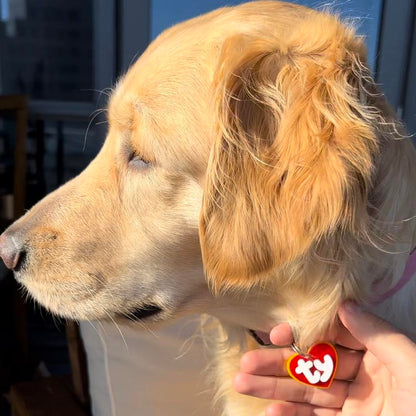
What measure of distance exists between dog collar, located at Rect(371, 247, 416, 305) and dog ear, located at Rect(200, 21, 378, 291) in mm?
145

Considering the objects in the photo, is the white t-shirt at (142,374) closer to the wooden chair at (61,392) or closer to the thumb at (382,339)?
the wooden chair at (61,392)

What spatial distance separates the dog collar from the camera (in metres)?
0.86

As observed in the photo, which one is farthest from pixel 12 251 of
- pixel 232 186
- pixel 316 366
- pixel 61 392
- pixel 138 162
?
pixel 61 392

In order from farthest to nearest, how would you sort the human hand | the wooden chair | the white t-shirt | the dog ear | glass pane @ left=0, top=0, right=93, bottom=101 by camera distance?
glass pane @ left=0, top=0, right=93, bottom=101 → the wooden chair → the white t-shirt → the human hand → the dog ear

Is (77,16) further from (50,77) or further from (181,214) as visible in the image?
(181,214)

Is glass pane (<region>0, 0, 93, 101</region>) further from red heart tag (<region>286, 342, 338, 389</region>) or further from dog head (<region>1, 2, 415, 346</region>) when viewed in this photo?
red heart tag (<region>286, 342, 338, 389</region>)

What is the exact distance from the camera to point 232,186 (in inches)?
30.7

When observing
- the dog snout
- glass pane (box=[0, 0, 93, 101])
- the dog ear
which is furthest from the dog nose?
glass pane (box=[0, 0, 93, 101])

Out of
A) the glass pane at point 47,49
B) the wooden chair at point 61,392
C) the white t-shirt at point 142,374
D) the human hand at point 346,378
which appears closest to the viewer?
the human hand at point 346,378

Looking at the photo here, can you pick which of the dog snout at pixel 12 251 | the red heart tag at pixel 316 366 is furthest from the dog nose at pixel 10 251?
the red heart tag at pixel 316 366

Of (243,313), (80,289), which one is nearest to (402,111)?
(243,313)

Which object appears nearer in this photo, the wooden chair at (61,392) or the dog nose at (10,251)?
the dog nose at (10,251)

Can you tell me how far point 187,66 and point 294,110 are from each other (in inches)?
8.2

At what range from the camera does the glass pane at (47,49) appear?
2492mm
